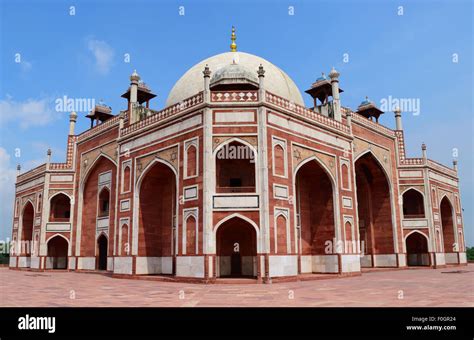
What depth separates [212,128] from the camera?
629 inches

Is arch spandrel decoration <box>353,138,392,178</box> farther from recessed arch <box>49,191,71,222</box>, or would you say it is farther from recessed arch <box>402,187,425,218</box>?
recessed arch <box>49,191,71,222</box>

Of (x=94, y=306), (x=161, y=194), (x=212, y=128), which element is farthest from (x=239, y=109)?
(x=94, y=306)

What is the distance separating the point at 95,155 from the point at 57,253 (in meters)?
8.39

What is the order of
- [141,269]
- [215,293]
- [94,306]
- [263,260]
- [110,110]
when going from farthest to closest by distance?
[110,110] → [141,269] → [263,260] → [215,293] → [94,306]

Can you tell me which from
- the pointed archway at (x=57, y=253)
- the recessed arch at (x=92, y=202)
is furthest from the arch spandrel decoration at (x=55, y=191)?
the pointed archway at (x=57, y=253)

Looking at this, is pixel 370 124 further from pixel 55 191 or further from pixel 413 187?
pixel 55 191

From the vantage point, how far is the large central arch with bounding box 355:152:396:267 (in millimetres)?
A: 26094

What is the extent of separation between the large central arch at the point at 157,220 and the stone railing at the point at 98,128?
578 centimetres

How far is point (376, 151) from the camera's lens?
85.4ft

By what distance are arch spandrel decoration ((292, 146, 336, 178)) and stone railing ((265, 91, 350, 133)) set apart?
161 centimetres

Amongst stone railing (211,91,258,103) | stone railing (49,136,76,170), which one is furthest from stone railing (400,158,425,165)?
stone railing (49,136,76,170)

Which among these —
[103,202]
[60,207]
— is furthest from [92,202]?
[60,207]
